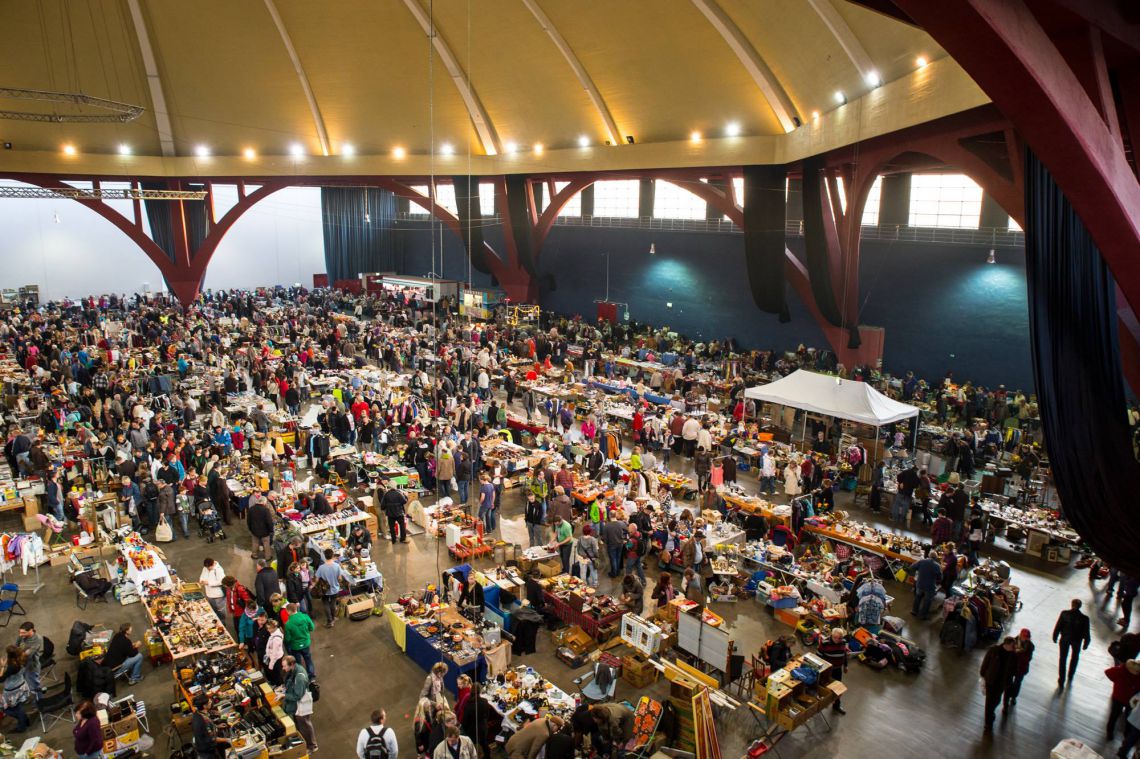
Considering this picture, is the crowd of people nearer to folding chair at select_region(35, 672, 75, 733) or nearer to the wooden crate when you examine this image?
folding chair at select_region(35, 672, 75, 733)

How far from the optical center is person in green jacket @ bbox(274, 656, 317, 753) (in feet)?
24.0

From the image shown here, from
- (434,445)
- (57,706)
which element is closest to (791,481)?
(434,445)

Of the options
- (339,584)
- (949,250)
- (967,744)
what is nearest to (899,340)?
(949,250)

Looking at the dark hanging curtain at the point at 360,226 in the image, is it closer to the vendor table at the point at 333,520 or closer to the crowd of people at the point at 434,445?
the crowd of people at the point at 434,445

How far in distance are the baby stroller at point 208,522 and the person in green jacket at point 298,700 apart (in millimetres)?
5369

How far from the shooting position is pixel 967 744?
7.54m

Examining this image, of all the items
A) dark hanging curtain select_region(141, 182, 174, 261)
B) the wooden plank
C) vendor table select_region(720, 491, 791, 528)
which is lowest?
the wooden plank

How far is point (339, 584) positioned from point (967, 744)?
7.33m

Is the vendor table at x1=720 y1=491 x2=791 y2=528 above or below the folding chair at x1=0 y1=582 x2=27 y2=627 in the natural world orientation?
above

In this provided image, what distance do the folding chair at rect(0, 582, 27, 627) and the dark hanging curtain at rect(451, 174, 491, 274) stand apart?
19.1m

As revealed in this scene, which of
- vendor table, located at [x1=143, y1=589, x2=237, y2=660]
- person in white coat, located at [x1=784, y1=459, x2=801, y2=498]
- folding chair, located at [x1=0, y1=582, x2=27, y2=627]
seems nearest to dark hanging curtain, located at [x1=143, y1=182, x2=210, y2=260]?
folding chair, located at [x1=0, y1=582, x2=27, y2=627]

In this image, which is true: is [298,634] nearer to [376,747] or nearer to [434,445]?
[376,747]

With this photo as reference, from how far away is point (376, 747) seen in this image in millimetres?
6559

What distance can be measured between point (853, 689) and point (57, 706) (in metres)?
8.48
